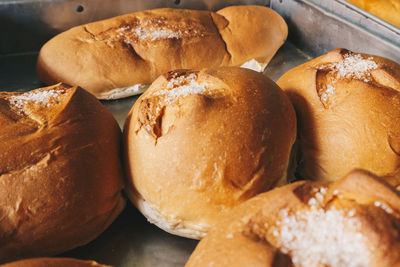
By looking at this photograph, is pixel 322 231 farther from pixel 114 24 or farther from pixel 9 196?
pixel 114 24

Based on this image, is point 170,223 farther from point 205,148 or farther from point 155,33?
point 155,33

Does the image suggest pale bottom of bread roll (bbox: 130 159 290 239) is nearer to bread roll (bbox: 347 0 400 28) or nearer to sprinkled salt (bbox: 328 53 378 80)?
sprinkled salt (bbox: 328 53 378 80)

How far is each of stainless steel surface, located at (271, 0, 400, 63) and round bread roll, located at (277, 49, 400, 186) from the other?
0.45m

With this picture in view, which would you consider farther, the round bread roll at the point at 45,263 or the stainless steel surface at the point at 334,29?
the stainless steel surface at the point at 334,29

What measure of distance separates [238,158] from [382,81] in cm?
69

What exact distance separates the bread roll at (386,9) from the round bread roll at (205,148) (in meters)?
1.54

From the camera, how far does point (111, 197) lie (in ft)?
4.22

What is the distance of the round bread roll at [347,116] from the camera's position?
4.19 feet

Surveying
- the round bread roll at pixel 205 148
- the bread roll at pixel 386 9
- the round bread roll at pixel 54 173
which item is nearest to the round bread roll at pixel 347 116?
the round bread roll at pixel 205 148

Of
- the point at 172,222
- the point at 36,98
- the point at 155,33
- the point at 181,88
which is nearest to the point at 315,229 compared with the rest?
the point at 172,222

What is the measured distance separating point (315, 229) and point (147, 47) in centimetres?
149

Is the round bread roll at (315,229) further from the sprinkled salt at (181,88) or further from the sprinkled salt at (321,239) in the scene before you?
the sprinkled salt at (181,88)

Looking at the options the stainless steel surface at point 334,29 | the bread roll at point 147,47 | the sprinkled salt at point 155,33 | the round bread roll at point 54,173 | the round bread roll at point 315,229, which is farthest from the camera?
the sprinkled salt at point 155,33

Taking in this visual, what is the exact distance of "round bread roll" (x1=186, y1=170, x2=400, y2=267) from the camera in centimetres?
79
